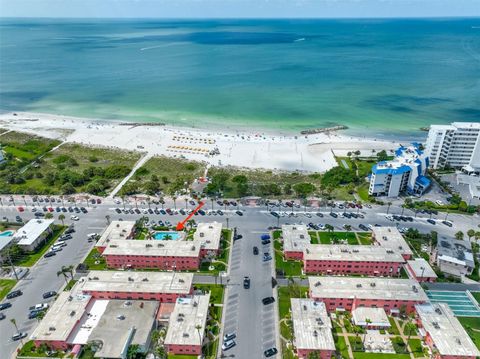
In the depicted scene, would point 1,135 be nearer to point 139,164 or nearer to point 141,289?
point 139,164

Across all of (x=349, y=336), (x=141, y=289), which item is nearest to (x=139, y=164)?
(x=141, y=289)

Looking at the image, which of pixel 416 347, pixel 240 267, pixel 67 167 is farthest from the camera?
pixel 67 167

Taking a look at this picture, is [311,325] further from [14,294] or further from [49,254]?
[49,254]

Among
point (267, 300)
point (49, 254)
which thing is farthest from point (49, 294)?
point (267, 300)

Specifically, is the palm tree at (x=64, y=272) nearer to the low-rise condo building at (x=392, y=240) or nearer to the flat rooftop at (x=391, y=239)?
the low-rise condo building at (x=392, y=240)

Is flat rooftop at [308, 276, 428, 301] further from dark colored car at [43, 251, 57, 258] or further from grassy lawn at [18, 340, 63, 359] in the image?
dark colored car at [43, 251, 57, 258]

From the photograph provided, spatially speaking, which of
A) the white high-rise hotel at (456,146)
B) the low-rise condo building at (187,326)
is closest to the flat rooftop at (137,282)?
the low-rise condo building at (187,326)

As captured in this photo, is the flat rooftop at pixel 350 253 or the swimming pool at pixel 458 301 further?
the flat rooftop at pixel 350 253
